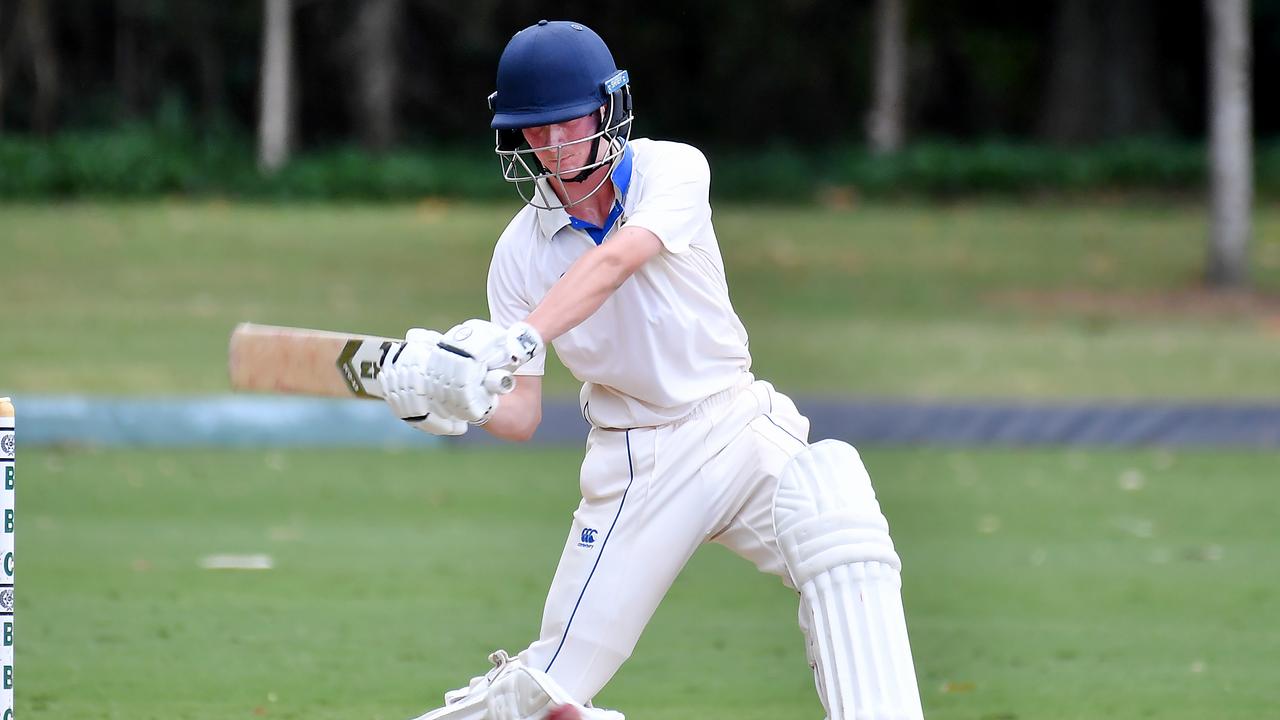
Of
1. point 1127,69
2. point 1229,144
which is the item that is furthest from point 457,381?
point 1127,69

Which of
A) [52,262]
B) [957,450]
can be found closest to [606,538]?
[957,450]

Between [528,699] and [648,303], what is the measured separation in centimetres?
81

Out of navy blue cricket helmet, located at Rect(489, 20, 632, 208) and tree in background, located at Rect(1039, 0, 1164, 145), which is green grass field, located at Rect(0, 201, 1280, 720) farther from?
tree in background, located at Rect(1039, 0, 1164, 145)

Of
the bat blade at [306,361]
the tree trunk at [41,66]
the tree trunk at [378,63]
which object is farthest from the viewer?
the tree trunk at [41,66]

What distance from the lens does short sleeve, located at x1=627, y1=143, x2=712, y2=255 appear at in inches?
142

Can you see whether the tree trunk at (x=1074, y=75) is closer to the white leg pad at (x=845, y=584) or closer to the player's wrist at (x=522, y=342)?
the white leg pad at (x=845, y=584)

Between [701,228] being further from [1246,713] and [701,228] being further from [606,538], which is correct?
[1246,713]

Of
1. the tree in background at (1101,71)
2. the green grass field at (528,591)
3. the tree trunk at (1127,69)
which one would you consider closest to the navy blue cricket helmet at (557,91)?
the green grass field at (528,591)

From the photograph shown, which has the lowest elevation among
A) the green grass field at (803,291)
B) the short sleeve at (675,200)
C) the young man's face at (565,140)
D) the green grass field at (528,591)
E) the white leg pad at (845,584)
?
the green grass field at (803,291)

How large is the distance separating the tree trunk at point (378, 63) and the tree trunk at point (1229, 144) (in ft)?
42.7

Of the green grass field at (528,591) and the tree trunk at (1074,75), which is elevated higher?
the green grass field at (528,591)

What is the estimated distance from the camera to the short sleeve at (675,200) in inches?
142

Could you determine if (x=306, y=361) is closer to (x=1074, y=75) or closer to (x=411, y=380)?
(x=411, y=380)

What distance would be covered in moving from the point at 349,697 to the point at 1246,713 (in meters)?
2.26
